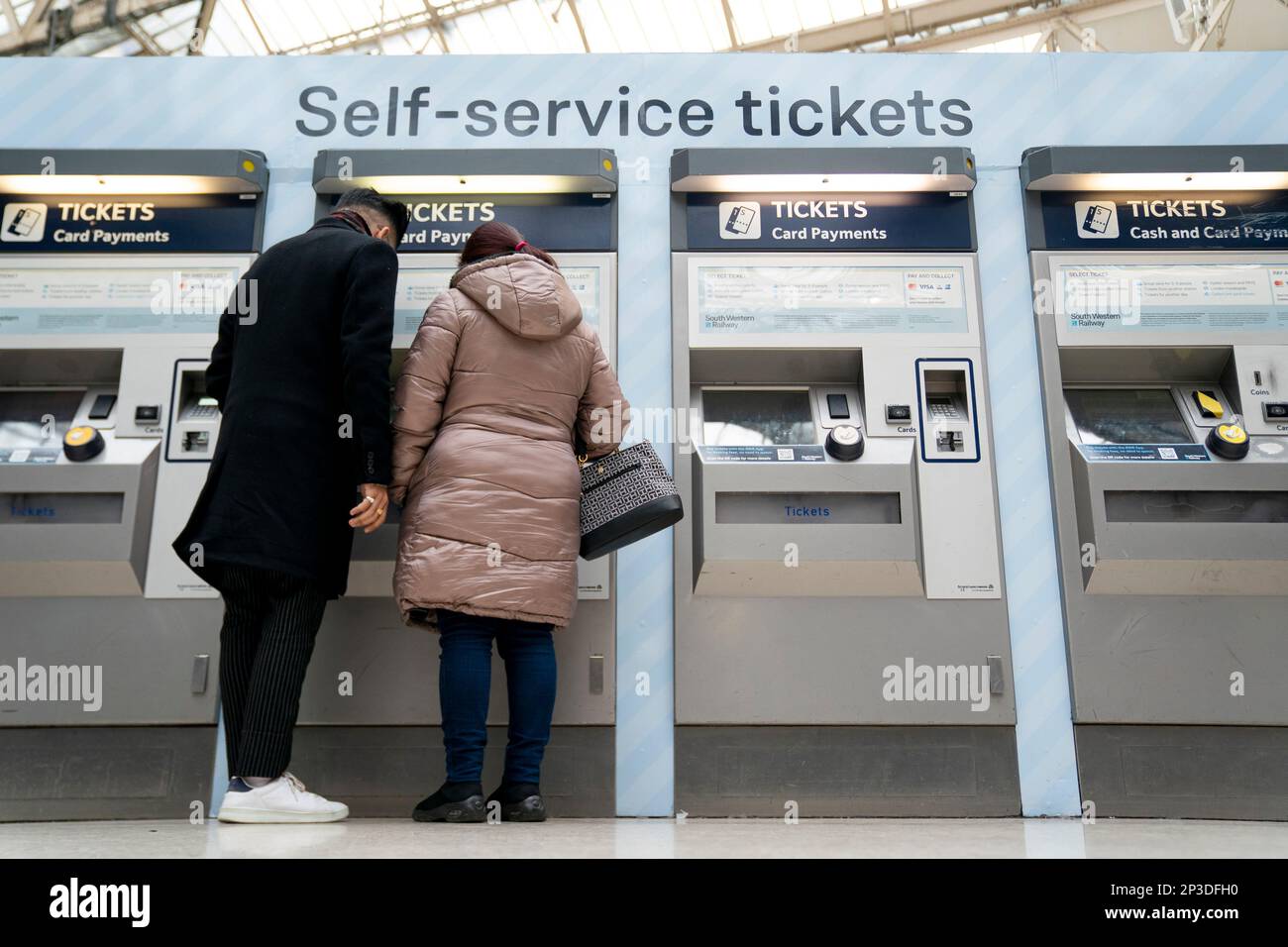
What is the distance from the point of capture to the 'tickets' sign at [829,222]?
122 inches

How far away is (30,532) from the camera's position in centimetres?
279

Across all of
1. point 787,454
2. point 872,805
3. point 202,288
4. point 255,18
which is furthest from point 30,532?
point 255,18

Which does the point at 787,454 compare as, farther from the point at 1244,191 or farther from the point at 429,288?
the point at 1244,191

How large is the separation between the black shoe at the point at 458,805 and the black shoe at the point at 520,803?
0.20 feet

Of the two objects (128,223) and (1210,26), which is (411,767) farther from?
(1210,26)

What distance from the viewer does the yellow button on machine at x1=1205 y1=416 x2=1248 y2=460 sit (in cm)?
282

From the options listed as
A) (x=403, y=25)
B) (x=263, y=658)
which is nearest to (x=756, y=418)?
(x=263, y=658)

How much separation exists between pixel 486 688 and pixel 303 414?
2.52 ft

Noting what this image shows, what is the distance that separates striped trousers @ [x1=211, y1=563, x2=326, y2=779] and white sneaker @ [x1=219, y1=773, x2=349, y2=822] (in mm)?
29

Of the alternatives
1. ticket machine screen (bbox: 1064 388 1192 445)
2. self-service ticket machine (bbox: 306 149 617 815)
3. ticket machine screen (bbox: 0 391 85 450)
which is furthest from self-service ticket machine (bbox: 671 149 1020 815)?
ticket machine screen (bbox: 0 391 85 450)

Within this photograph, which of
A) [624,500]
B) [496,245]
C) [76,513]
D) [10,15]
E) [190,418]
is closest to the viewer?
[624,500]

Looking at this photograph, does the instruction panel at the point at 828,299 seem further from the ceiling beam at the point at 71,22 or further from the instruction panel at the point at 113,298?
the ceiling beam at the point at 71,22

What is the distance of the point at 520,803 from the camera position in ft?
7.58

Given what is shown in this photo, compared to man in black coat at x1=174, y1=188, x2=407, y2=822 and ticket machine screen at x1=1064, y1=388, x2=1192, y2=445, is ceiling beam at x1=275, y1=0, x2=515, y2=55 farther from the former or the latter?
ticket machine screen at x1=1064, y1=388, x2=1192, y2=445
